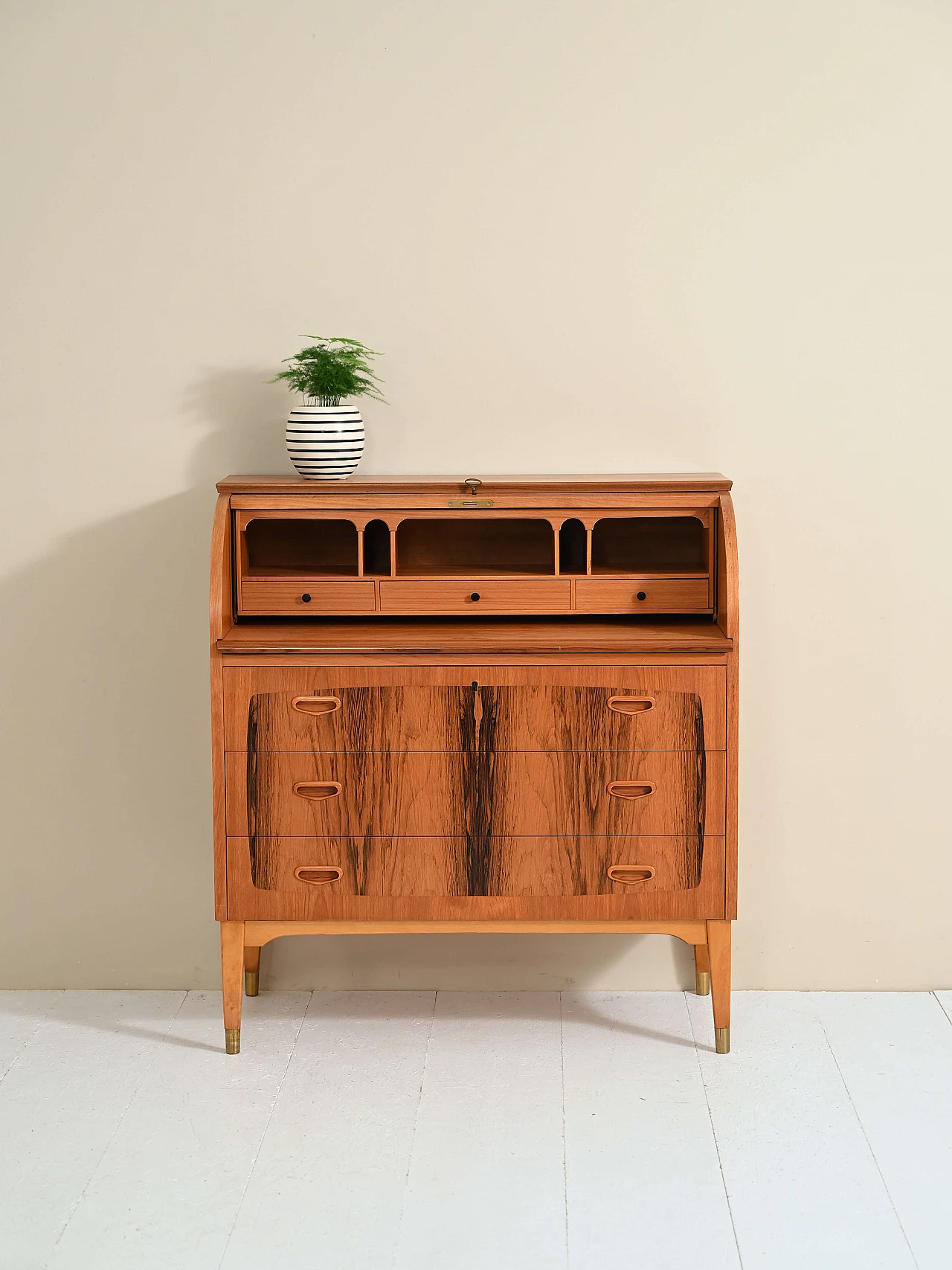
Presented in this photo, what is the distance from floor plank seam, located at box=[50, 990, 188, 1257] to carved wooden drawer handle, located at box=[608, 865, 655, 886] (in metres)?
1.05

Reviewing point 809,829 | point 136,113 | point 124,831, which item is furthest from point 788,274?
point 124,831

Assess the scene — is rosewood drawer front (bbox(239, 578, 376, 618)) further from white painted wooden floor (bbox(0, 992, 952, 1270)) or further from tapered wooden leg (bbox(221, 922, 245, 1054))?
white painted wooden floor (bbox(0, 992, 952, 1270))

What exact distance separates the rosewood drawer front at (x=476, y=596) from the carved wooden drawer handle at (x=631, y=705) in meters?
0.23

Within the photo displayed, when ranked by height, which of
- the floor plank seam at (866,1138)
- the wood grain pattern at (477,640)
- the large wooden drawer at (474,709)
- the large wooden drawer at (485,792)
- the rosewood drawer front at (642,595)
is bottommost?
the floor plank seam at (866,1138)

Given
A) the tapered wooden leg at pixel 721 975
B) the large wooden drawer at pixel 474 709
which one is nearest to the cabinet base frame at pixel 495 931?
the tapered wooden leg at pixel 721 975

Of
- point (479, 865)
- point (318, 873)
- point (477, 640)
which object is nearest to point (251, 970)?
point (318, 873)

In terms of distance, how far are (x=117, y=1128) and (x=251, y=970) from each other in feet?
1.93

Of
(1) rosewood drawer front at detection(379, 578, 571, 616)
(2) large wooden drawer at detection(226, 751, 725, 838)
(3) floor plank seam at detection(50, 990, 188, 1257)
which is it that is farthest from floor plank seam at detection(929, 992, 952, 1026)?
(3) floor plank seam at detection(50, 990, 188, 1257)

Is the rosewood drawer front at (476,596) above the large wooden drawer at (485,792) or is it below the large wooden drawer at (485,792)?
above

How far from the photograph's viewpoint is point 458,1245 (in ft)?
6.72

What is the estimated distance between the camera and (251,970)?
9.66 feet

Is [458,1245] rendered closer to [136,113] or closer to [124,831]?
[124,831]

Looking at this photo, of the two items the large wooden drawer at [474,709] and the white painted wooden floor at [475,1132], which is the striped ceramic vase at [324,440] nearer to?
the large wooden drawer at [474,709]

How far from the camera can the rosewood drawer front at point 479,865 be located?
8.46 ft
